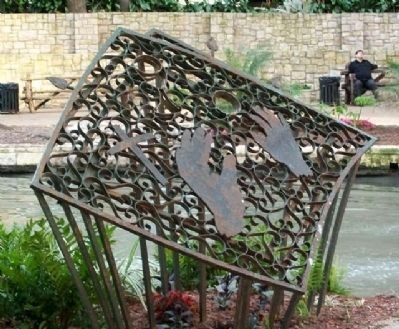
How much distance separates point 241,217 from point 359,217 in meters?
8.39

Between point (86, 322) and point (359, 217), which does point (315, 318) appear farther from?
point (359, 217)

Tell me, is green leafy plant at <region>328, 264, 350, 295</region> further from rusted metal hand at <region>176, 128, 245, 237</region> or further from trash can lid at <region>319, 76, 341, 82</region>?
trash can lid at <region>319, 76, 341, 82</region>

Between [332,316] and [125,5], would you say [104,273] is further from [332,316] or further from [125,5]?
[125,5]

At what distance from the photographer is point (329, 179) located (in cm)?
547

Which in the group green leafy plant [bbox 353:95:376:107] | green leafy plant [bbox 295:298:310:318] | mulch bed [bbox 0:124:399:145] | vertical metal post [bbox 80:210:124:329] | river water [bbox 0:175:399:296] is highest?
vertical metal post [bbox 80:210:124:329]

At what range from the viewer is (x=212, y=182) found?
4809 mm

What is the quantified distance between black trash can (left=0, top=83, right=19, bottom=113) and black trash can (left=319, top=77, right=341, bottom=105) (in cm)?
650

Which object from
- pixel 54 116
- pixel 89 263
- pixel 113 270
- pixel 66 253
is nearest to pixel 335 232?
pixel 113 270

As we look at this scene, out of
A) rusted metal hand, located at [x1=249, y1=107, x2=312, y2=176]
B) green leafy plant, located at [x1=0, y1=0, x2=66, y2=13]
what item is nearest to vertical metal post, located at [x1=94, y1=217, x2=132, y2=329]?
rusted metal hand, located at [x1=249, y1=107, x2=312, y2=176]

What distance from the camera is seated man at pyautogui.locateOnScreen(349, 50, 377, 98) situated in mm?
24531

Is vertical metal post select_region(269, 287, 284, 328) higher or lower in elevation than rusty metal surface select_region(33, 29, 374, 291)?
lower

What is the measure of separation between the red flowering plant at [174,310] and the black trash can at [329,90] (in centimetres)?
1893

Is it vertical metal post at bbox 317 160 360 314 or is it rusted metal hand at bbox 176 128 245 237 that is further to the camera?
vertical metal post at bbox 317 160 360 314

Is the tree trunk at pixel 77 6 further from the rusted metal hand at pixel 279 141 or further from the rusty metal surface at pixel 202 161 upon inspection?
the rusted metal hand at pixel 279 141
